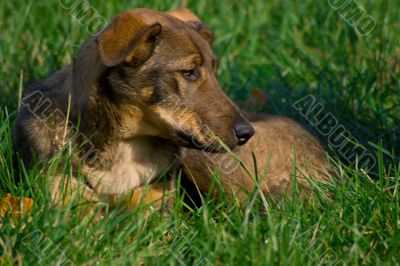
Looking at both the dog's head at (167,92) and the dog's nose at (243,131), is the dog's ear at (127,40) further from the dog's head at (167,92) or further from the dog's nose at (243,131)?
the dog's nose at (243,131)

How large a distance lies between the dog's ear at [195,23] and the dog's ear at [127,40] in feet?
1.80

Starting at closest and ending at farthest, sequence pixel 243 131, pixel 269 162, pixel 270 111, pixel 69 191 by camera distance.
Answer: pixel 69 191 < pixel 243 131 < pixel 269 162 < pixel 270 111

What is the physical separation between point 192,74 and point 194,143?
0.38 meters

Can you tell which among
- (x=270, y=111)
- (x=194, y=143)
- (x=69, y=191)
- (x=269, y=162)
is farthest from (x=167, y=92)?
(x=270, y=111)

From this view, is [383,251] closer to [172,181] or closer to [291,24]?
[172,181]

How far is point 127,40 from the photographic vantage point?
448 centimetres

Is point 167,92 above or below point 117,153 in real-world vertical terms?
above

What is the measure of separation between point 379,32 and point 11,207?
4.24 metres

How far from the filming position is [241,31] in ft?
26.6

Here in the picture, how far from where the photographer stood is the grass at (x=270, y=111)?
3.88 meters

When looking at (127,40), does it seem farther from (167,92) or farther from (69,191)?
(69,191)

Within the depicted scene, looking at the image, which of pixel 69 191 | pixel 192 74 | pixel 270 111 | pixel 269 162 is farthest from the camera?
pixel 270 111

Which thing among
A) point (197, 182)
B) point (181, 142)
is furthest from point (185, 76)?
point (197, 182)

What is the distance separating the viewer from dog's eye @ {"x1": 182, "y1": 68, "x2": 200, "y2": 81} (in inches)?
184
